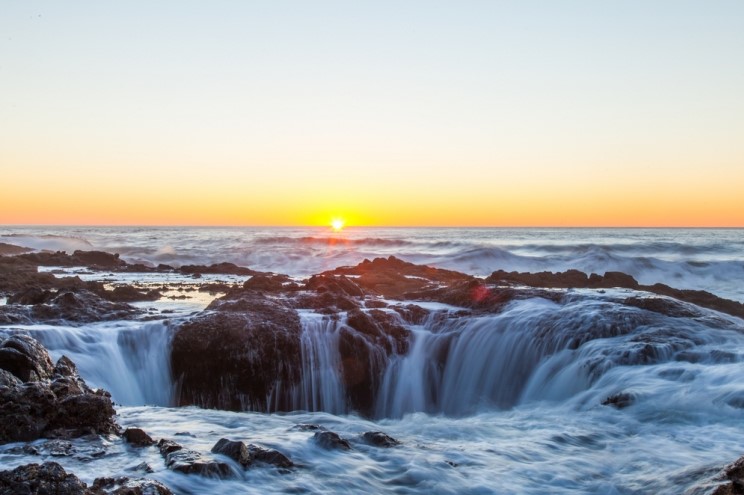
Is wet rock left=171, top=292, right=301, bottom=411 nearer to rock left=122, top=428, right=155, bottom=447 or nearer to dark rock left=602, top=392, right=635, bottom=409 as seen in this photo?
rock left=122, top=428, right=155, bottom=447

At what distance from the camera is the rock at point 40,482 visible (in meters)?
3.90

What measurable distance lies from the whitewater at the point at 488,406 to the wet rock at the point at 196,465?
0.09 m

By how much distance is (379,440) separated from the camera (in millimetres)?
6805

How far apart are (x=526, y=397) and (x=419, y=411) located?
5.71 ft

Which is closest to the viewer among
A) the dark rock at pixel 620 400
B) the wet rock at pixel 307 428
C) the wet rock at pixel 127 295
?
the wet rock at pixel 307 428

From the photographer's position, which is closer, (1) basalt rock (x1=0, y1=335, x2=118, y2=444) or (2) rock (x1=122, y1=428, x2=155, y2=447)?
(1) basalt rock (x1=0, y1=335, x2=118, y2=444)

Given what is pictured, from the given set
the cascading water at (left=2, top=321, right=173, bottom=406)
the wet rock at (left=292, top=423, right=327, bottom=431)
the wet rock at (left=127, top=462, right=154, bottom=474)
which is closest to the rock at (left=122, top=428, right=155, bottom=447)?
the wet rock at (left=127, top=462, right=154, bottom=474)

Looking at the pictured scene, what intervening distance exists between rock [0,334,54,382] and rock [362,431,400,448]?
3531 millimetres

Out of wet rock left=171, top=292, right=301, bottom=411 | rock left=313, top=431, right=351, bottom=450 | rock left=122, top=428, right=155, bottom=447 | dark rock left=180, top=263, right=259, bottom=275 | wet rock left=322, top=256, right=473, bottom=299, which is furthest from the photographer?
dark rock left=180, top=263, right=259, bottom=275

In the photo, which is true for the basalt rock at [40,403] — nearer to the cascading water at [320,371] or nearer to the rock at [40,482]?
the rock at [40,482]

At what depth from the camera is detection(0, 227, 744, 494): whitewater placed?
5.79m

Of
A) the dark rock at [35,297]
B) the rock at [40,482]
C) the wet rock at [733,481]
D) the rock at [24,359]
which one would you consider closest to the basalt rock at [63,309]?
the dark rock at [35,297]

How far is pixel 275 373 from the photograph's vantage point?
33.8ft

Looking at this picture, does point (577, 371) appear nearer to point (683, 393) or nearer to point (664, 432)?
point (683, 393)
